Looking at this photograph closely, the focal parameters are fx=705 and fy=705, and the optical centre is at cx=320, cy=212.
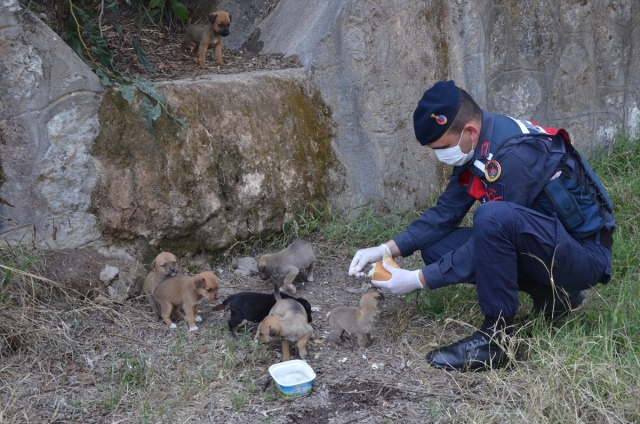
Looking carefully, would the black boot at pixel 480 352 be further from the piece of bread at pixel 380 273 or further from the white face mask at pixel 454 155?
the white face mask at pixel 454 155

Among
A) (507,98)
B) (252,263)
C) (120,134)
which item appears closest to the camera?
(120,134)

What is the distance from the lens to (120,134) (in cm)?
471

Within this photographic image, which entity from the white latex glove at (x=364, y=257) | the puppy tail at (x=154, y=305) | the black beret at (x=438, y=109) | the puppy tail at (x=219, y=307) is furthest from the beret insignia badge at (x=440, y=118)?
the puppy tail at (x=154, y=305)

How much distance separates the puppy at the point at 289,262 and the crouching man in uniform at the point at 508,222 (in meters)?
1.04

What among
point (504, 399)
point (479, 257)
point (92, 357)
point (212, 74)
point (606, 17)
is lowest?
point (92, 357)

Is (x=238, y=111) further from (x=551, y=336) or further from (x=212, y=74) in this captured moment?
(x=551, y=336)

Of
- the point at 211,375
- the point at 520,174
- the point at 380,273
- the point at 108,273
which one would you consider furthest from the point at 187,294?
the point at 520,174

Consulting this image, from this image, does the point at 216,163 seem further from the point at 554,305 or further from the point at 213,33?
the point at 554,305

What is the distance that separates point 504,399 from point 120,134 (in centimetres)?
294

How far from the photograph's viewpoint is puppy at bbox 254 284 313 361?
3.93 m

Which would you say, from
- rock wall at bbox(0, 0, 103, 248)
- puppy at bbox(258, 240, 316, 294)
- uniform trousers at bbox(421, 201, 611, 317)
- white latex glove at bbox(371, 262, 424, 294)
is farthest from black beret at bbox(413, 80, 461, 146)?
rock wall at bbox(0, 0, 103, 248)

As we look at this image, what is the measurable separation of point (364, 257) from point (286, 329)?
2.38 feet

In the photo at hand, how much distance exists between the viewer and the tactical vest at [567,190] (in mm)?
3816

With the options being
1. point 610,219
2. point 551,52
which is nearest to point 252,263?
point 610,219
